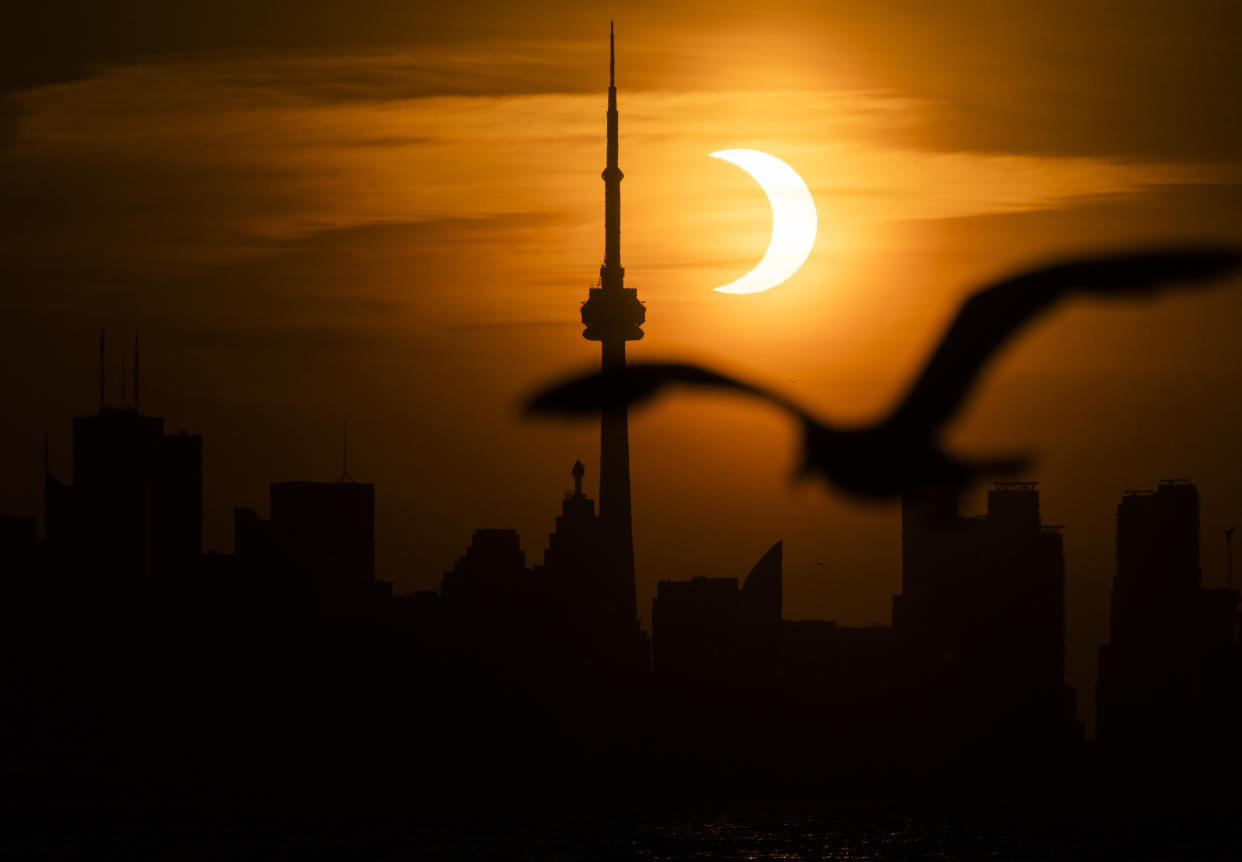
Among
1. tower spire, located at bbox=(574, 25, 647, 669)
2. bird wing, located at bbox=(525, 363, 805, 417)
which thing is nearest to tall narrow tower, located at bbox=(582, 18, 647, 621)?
tower spire, located at bbox=(574, 25, 647, 669)

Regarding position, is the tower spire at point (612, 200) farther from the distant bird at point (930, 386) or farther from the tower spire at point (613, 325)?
the distant bird at point (930, 386)

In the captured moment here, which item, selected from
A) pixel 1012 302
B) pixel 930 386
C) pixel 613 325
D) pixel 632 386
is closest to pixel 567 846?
pixel 613 325

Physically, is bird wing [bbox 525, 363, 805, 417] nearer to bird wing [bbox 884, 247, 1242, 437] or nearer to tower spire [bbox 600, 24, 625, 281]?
bird wing [bbox 884, 247, 1242, 437]

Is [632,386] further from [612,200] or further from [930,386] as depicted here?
[612,200]

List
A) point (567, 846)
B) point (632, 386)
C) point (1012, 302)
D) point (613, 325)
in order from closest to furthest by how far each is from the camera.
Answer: point (1012, 302) → point (632, 386) → point (613, 325) → point (567, 846)

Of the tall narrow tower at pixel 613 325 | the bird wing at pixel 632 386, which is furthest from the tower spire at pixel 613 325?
the bird wing at pixel 632 386

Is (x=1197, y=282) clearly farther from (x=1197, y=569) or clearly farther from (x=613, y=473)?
(x=1197, y=569)

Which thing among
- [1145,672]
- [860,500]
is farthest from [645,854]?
[860,500]
